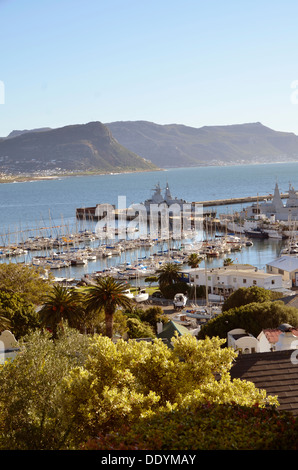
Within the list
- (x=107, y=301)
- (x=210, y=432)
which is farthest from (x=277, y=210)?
(x=210, y=432)

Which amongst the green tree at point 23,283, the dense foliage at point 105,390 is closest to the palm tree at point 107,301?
the green tree at point 23,283

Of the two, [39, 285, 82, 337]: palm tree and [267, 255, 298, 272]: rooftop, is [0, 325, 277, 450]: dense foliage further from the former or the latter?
[267, 255, 298, 272]: rooftop

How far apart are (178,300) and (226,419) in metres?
33.9

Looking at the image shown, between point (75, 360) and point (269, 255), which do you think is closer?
point (75, 360)

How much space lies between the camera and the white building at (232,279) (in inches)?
1729

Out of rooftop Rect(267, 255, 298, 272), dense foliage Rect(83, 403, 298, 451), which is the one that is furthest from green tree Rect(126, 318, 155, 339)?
rooftop Rect(267, 255, 298, 272)

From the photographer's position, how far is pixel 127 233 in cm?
10131

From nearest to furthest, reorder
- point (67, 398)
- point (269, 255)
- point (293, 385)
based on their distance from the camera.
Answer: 1. point (67, 398)
2. point (293, 385)
3. point (269, 255)

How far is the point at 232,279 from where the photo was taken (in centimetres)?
4681

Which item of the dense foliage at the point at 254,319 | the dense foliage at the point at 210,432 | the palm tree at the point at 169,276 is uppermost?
the dense foliage at the point at 210,432

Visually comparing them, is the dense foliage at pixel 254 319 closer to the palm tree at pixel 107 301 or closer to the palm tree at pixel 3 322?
the palm tree at pixel 107 301

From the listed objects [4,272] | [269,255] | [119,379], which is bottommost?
[269,255]
